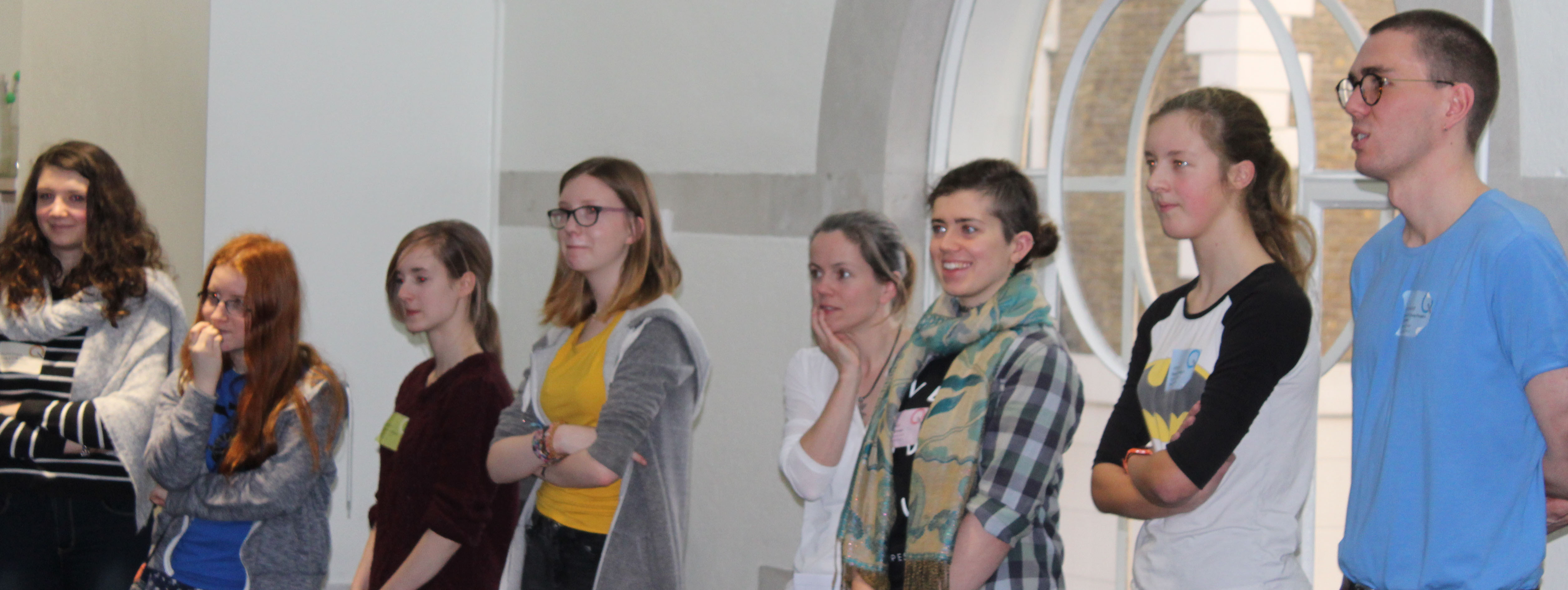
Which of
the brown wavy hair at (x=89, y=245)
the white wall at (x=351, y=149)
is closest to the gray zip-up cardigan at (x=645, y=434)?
the brown wavy hair at (x=89, y=245)

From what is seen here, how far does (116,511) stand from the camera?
10.3ft

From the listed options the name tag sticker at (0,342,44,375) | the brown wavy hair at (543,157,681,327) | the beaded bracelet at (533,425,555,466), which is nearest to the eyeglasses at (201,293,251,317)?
the name tag sticker at (0,342,44,375)

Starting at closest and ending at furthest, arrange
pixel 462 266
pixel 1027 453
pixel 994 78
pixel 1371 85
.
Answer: pixel 1371 85, pixel 1027 453, pixel 462 266, pixel 994 78

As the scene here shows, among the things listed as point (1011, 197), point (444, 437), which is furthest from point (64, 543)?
point (1011, 197)

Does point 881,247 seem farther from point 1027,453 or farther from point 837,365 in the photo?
point 1027,453

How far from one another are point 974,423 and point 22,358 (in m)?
2.49

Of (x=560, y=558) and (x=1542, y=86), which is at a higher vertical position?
(x=1542, y=86)

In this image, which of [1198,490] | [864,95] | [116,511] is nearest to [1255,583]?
[1198,490]

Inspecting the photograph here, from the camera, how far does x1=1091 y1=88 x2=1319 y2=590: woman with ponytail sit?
1.99 m

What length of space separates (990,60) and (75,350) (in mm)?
2718

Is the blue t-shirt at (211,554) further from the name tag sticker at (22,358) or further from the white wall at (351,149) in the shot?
the white wall at (351,149)

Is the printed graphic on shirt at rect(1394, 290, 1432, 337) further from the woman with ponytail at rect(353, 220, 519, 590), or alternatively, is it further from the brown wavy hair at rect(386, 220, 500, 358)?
the brown wavy hair at rect(386, 220, 500, 358)

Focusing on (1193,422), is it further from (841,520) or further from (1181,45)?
(1181,45)

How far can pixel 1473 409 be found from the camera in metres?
1.76
